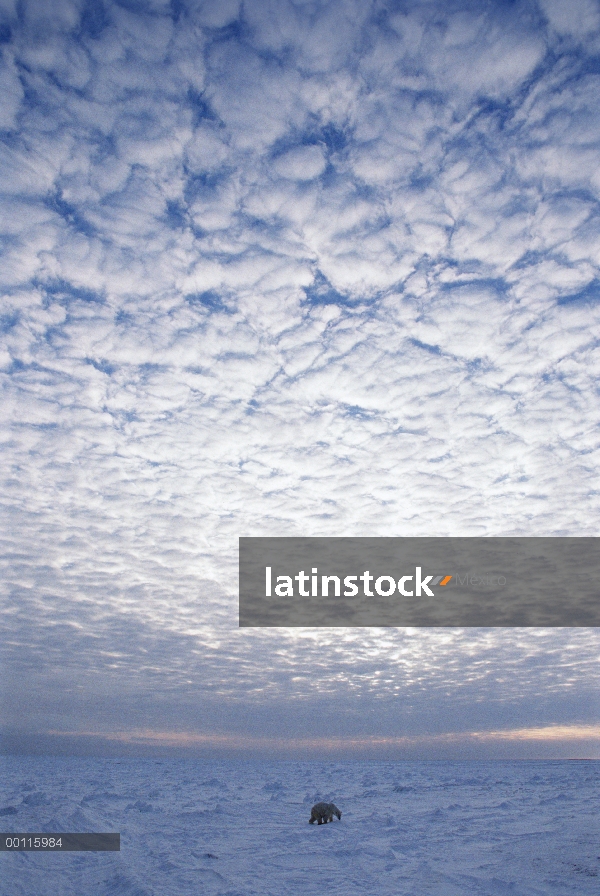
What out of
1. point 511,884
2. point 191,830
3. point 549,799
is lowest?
point 549,799

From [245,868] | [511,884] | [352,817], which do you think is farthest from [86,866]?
[352,817]

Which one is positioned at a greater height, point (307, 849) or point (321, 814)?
point (307, 849)

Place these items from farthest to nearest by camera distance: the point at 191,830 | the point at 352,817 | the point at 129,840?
the point at 352,817 → the point at 191,830 → the point at 129,840

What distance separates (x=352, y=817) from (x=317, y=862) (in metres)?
7.58

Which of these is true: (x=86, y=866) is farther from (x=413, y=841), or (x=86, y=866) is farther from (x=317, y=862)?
(x=413, y=841)

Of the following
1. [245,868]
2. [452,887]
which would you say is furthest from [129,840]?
[452,887]

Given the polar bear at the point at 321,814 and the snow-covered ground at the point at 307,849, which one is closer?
the snow-covered ground at the point at 307,849

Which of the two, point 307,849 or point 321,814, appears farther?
point 321,814

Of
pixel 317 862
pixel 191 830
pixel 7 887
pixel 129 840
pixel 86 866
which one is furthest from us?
pixel 191 830

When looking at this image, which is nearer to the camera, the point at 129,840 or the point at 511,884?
the point at 511,884

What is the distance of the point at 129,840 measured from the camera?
51.6 feet

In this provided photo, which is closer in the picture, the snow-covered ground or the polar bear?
the snow-covered ground

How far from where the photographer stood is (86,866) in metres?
12.7

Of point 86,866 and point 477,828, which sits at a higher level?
point 86,866
